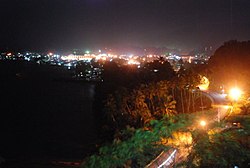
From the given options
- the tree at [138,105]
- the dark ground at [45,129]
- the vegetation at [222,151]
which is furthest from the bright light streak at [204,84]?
the vegetation at [222,151]

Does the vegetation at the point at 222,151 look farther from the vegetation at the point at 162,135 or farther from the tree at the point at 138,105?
the tree at the point at 138,105

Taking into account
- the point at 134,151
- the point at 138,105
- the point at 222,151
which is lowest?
the point at 138,105

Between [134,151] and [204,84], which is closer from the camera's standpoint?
[134,151]

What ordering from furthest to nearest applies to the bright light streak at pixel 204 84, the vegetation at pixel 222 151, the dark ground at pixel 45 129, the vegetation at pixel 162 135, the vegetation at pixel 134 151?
the bright light streak at pixel 204 84, the dark ground at pixel 45 129, the vegetation at pixel 134 151, the vegetation at pixel 162 135, the vegetation at pixel 222 151

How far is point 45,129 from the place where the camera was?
68.0 ft

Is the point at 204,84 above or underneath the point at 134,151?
underneath

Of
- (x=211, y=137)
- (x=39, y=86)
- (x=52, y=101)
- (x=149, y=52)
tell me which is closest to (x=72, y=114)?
(x=52, y=101)

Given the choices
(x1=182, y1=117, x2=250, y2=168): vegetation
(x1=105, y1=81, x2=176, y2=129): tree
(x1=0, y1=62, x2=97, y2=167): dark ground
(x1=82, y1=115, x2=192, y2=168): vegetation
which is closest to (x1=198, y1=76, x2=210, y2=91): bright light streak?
(x1=105, y1=81, x2=176, y2=129): tree

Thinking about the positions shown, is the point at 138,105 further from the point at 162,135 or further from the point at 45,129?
the point at 45,129

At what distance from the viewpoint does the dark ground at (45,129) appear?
15.4 m

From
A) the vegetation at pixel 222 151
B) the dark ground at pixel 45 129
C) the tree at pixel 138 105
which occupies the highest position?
the vegetation at pixel 222 151

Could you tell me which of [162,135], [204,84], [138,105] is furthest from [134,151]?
[204,84]

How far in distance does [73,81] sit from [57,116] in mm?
24573

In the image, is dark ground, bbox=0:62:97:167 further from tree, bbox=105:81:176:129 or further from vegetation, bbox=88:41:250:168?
vegetation, bbox=88:41:250:168
